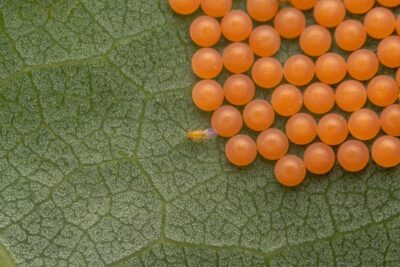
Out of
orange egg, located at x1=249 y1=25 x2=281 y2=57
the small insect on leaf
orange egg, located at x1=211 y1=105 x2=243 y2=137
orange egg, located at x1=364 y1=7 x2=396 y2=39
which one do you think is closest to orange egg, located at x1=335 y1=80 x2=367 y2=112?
orange egg, located at x1=364 y1=7 x2=396 y2=39

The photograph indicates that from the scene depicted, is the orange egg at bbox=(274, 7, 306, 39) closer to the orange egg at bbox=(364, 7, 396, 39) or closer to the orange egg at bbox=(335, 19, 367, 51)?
the orange egg at bbox=(335, 19, 367, 51)

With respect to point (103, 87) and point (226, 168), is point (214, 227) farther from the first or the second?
point (103, 87)

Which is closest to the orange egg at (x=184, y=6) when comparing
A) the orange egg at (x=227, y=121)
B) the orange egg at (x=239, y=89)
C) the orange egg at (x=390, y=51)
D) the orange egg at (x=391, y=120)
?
the orange egg at (x=239, y=89)

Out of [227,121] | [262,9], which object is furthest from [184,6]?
[227,121]

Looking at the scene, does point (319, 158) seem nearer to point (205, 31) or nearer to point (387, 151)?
point (387, 151)

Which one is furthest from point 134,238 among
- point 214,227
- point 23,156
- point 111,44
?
point 111,44
